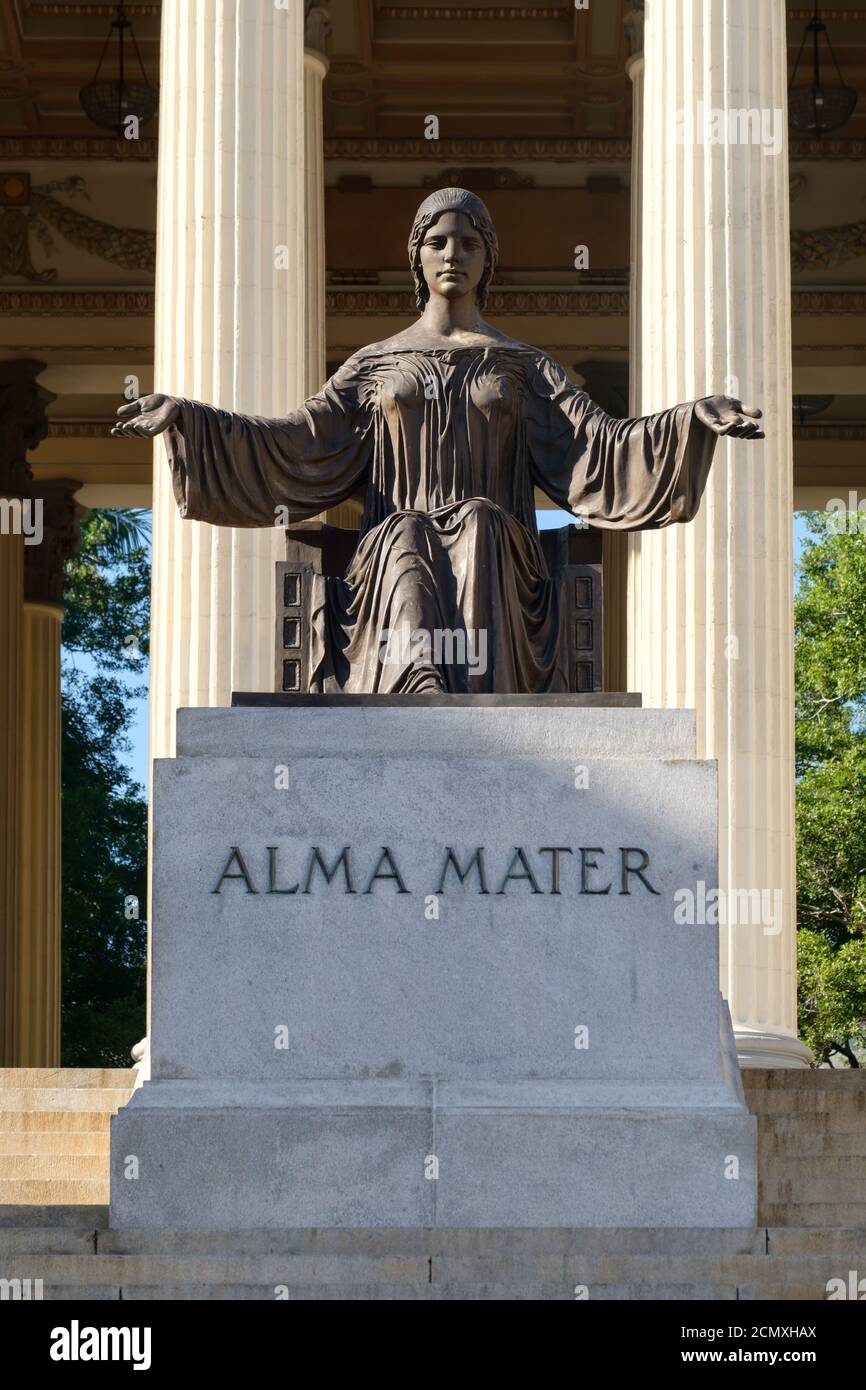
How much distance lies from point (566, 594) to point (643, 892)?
283cm

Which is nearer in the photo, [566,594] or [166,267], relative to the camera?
[566,594]

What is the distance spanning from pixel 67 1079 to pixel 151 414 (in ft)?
38.2

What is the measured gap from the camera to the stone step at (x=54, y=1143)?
81.9 ft

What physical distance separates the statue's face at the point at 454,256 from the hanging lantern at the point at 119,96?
105 feet

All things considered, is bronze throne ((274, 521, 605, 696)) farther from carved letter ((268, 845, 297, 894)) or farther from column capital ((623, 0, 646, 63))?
column capital ((623, 0, 646, 63))

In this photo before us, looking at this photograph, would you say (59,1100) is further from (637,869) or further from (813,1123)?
(637,869)

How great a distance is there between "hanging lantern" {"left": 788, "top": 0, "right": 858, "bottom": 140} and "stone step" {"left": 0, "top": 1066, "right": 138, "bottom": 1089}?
27190mm

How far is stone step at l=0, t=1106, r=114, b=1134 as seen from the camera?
25.8m

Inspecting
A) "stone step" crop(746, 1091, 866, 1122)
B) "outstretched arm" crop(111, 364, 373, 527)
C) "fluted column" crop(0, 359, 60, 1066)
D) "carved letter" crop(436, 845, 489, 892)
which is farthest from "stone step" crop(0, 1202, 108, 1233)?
"fluted column" crop(0, 359, 60, 1066)

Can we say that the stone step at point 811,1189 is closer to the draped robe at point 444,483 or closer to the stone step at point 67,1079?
the draped robe at point 444,483

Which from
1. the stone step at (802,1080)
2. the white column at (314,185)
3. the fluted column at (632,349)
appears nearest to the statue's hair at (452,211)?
the stone step at (802,1080)

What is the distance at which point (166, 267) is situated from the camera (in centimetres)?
3225
